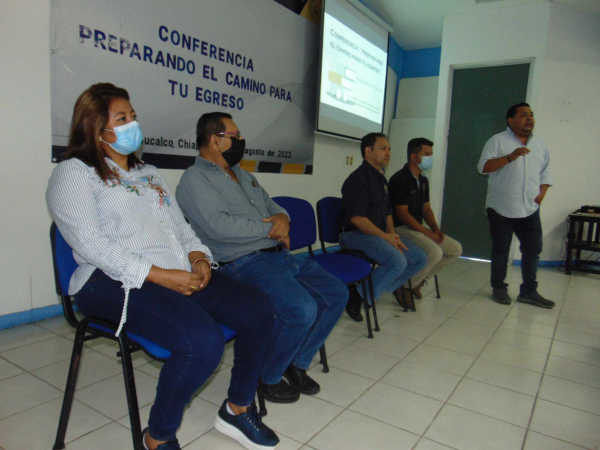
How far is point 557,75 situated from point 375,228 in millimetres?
3679

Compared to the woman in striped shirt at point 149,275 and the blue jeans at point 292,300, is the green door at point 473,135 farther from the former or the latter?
the woman in striped shirt at point 149,275

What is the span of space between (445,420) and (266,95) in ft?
9.55

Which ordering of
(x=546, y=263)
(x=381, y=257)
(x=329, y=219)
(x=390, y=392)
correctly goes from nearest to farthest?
(x=390, y=392), (x=381, y=257), (x=329, y=219), (x=546, y=263)

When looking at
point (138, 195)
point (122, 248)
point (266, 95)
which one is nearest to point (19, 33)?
point (138, 195)

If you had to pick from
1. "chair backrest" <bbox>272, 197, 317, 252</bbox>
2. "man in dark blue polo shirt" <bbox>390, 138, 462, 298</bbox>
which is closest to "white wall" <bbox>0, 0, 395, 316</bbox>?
"chair backrest" <bbox>272, 197, 317, 252</bbox>

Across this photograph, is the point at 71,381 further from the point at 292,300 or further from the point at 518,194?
the point at 518,194

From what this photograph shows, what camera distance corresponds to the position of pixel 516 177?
3.38m

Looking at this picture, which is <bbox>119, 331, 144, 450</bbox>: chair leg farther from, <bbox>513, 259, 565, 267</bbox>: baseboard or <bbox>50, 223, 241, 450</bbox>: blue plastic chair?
<bbox>513, 259, 565, 267</bbox>: baseboard

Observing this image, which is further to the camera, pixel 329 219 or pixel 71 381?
pixel 329 219

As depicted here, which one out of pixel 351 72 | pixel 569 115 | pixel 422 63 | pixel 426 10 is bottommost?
pixel 569 115

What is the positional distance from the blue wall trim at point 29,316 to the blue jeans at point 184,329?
4.38 feet

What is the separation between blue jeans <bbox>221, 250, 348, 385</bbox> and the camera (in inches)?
64.9

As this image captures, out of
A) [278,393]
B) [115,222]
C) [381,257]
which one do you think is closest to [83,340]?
[115,222]

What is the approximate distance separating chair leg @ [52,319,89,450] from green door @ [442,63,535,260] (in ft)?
15.8
